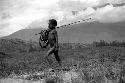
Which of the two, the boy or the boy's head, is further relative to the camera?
the boy's head

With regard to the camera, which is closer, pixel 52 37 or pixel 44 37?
pixel 52 37

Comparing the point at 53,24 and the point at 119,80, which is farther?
the point at 53,24

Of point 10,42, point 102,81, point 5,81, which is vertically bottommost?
point 10,42

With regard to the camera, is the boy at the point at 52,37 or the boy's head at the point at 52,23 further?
the boy's head at the point at 52,23

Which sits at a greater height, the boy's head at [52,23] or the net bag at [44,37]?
the boy's head at [52,23]

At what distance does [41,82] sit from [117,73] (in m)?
2.05

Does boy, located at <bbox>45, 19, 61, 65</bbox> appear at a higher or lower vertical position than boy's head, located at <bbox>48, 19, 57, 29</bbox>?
lower

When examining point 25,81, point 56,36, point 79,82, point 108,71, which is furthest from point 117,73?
point 56,36

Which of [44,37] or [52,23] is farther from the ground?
[52,23]

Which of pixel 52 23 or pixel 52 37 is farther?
pixel 52 23

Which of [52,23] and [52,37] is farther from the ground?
[52,23]

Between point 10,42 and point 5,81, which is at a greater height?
point 5,81

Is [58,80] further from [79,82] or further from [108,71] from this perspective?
[108,71]

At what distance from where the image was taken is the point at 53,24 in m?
12.9
